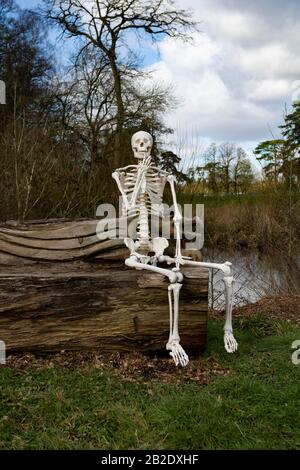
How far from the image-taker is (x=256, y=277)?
8688 mm

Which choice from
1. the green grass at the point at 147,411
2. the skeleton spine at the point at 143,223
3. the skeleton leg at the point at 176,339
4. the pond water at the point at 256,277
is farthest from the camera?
the pond water at the point at 256,277

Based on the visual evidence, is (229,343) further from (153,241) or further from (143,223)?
(143,223)

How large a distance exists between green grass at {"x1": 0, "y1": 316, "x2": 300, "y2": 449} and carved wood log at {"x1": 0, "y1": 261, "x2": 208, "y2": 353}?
13.7 inches

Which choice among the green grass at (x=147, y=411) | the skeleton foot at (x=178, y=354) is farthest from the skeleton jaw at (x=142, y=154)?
the green grass at (x=147, y=411)

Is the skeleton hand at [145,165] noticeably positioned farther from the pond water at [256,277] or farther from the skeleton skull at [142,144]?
the pond water at [256,277]

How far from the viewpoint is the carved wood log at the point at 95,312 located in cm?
394

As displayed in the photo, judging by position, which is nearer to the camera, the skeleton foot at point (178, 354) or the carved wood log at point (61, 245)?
the skeleton foot at point (178, 354)

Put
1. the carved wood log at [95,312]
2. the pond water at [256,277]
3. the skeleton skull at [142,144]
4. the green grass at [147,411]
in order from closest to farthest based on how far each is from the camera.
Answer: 1. the green grass at [147,411]
2. the carved wood log at [95,312]
3. the skeleton skull at [142,144]
4. the pond water at [256,277]

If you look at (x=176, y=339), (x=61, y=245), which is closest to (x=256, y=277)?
(x=61, y=245)

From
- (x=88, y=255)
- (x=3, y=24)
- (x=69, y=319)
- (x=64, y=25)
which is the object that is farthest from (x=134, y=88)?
(x=69, y=319)

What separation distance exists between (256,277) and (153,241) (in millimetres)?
4598

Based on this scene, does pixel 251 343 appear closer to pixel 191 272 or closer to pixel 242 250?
pixel 191 272

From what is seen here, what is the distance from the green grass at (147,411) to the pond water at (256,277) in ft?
11.2

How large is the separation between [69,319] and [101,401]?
3.01ft
